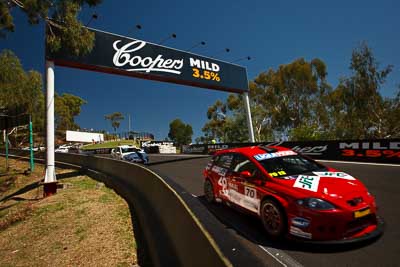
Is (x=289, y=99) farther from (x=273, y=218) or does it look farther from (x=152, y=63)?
(x=273, y=218)

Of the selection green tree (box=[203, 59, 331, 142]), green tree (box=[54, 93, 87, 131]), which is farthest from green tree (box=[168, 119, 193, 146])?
green tree (box=[203, 59, 331, 142])

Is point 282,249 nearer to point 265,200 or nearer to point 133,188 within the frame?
point 265,200

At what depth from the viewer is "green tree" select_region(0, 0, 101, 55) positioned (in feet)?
46.9

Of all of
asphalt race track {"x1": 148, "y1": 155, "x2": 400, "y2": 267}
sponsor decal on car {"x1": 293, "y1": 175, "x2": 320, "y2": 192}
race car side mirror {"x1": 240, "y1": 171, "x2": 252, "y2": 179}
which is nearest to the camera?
asphalt race track {"x1": 148, "y1": 155, "x2": 400, "y2": 267}

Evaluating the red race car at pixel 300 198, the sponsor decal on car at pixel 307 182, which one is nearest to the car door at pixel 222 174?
the red race car at pixel 300 198

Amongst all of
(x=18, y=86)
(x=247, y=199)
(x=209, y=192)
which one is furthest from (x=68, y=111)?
(x=247, y=199)

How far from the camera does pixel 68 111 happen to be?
79.9 metres

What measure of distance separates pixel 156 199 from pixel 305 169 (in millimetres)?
3181

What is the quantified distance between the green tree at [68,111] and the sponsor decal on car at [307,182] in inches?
3162

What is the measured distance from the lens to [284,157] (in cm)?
564

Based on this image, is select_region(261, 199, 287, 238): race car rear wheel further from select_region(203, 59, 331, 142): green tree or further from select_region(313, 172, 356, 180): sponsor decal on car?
select_region(203, 59, 331, 142): green tree

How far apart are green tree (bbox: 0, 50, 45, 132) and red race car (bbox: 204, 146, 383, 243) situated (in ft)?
102

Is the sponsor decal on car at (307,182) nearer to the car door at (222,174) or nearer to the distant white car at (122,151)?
the car door at (222,174)

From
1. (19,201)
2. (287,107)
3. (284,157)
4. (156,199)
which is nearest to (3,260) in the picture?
(156,199)
